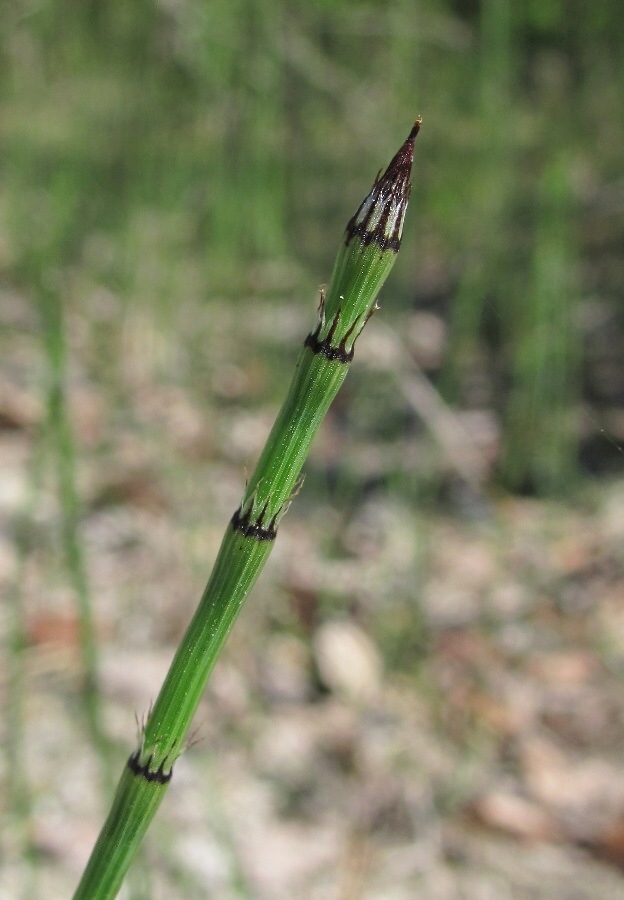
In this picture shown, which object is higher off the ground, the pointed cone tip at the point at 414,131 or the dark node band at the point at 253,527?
the pointed cone tip at the point at 414,131

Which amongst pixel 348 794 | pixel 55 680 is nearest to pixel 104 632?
pixel 55 680

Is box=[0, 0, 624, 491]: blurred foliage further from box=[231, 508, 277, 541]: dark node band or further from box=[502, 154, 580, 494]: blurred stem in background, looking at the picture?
box=[231, 508, 277, 541]: dark node band

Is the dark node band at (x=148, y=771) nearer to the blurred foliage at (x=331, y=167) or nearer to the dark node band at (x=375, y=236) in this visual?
the dark node band at (x=375, y=236)

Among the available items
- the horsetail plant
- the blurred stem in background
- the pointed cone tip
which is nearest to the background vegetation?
the blurred stem in background

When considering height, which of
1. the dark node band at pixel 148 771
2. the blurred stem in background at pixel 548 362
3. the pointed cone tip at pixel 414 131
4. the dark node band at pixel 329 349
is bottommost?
the dark node band at pixel 148 771

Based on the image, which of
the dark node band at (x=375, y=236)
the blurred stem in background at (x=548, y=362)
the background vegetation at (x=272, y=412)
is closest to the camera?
the dark node band at (x=375, y=236)

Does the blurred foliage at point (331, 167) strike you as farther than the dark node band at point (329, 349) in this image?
Yes

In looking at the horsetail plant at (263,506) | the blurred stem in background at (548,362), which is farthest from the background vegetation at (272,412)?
the horsetail plant at (263,506)
